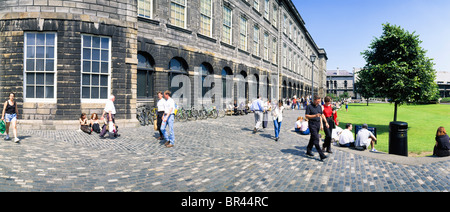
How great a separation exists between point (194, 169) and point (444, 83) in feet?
451

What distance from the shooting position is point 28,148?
6.89 metres

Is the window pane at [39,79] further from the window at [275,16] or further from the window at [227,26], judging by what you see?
the window at [275,16]

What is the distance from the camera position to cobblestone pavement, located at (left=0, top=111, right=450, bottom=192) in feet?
14.7

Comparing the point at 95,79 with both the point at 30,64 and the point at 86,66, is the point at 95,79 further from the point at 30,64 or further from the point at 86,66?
the point at 30,64

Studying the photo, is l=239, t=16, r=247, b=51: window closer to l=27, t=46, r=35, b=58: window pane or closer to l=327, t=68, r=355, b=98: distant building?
l=27, t=46, r=35, b=58: window pane

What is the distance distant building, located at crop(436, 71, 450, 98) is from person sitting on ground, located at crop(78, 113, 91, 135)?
13153 cm

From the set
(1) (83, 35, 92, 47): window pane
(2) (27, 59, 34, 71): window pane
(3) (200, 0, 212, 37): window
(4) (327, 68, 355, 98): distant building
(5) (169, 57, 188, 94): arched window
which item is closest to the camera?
(2) (27, 59, 34, 71): window pane

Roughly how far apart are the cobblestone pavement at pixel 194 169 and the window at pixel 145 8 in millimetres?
7918

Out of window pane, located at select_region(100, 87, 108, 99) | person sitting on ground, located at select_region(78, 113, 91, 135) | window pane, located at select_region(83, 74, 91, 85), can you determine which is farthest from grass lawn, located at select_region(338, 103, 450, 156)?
window pane, located at select_region(83, 74, 91, 85)

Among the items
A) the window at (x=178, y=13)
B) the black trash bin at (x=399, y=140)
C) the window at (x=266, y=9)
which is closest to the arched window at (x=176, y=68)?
the window at (x=178, y=13)

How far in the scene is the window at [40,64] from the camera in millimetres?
10508

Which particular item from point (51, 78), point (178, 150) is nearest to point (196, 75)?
point (51, 78)

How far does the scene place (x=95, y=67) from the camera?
11148mm
